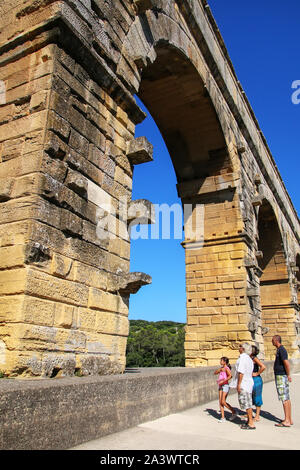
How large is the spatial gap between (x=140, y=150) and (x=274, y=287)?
12868 mm

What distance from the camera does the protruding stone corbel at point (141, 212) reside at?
181 inches

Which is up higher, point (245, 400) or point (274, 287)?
point (274, 287)

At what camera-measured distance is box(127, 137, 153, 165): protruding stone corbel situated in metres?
4.74

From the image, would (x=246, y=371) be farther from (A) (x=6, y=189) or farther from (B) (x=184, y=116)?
(B) (x=184, y=116)

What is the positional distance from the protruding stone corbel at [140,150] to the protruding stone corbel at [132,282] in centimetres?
157

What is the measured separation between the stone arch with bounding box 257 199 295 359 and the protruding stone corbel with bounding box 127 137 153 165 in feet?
35.9

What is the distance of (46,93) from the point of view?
364cm

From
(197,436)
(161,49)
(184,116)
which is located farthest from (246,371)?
(184,116)

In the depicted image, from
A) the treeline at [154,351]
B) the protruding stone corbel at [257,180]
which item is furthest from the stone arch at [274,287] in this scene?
the treeline at [154,351]

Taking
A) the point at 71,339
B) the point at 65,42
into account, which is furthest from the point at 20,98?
the point at 71,339

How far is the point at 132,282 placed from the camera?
4.25 meters

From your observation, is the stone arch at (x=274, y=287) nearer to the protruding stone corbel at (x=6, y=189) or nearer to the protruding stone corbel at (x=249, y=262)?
the protruding stone corbel at (x=249, y=262)
